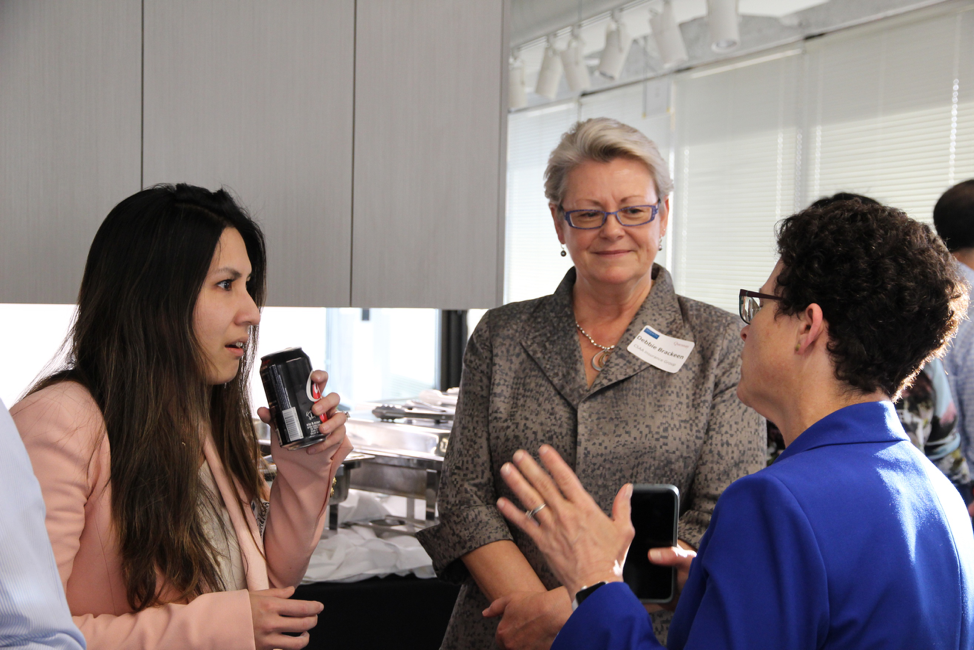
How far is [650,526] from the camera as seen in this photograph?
4.33 ft

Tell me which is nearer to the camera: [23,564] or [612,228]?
[23,564]

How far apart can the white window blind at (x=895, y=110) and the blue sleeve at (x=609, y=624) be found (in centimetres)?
394

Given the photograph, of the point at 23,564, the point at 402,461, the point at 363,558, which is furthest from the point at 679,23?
the point at 23,564

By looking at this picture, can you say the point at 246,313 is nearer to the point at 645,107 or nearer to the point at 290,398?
the point at 290,398

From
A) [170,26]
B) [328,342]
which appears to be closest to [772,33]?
[328,342]

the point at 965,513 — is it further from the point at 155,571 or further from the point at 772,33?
the point at 772,33

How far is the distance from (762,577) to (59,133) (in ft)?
5.21

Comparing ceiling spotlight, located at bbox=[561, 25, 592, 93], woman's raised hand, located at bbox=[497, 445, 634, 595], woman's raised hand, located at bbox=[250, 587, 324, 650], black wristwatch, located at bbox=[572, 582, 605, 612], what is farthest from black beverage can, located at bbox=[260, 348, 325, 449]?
ceiling spotlight, located at bbox=[561, 25, 592, 93]

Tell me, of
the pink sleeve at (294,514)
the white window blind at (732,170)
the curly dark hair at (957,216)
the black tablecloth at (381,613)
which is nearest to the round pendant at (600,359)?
the pink sleeve at (294,514)

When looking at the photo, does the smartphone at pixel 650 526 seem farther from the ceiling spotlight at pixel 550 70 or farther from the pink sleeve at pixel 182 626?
the ceiling spotlight at pixel 550 70

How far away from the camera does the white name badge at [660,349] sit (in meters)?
1.54

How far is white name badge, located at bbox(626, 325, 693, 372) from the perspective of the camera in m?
1.54

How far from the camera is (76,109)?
1.66m

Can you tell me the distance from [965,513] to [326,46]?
1664 millimetres
